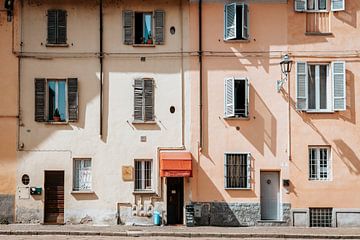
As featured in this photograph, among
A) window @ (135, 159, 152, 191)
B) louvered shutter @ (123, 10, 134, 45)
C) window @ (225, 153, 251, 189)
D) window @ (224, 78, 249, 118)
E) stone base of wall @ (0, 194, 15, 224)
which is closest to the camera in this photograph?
stone base of wall @ (0, 194, 15, 224)

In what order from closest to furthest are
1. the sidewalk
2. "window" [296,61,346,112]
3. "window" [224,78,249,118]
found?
the sidewalk → "window" [224,78,249,118] → "window" [296,61,346,112]

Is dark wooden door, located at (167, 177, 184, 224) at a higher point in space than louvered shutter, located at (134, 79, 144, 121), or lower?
lower

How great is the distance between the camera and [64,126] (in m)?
29.3

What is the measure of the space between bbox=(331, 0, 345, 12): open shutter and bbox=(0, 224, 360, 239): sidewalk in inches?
359

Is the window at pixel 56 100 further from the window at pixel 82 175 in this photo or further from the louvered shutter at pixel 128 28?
the louvered shutter at pixel 128 28

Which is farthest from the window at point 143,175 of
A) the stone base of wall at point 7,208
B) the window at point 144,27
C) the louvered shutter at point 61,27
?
the louvered shutter at point 61,27

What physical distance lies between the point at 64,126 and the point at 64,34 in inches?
152

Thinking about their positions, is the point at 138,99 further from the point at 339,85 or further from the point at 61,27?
the point at 339,85

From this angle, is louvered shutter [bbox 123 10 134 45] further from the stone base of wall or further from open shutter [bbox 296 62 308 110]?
the stone base of wall

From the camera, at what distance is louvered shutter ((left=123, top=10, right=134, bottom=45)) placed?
1160 inches

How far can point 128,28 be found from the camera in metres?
29.4

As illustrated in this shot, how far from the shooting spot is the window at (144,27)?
2945 cm

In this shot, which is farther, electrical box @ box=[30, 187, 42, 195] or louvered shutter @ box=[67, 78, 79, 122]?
louvered shutter @ box=[67, 78, 79, 122]

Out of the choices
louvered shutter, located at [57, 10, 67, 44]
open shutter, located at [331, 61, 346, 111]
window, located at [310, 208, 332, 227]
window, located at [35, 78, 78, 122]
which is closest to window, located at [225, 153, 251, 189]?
window, located at [310, 208, 332, 227]
